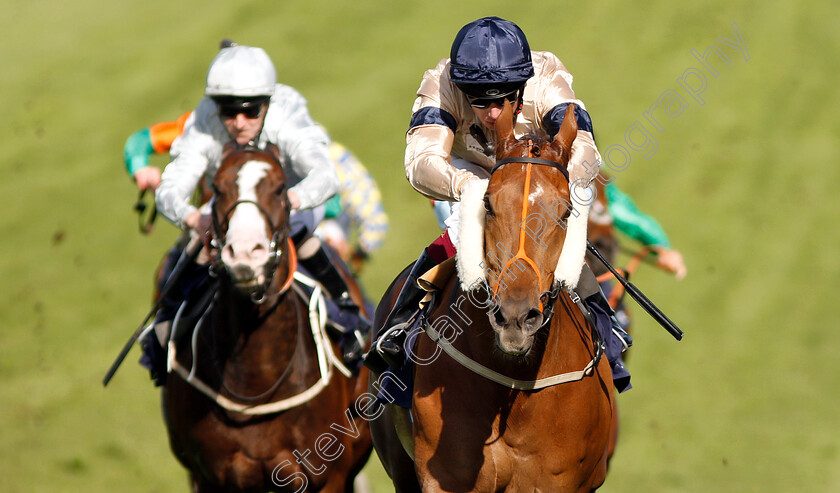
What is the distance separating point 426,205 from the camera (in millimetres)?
13906

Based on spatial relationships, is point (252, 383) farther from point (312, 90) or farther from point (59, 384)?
point (312, 90)

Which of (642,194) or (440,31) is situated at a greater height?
(440,31)

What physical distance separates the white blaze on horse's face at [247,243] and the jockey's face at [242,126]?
891 millimetres

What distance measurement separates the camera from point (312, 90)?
49.0 feet

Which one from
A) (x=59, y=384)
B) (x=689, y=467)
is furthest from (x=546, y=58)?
(x=59, y=384)

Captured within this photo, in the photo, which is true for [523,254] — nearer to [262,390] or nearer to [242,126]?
[262,390]

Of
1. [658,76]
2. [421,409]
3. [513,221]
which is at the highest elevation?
[513,221]

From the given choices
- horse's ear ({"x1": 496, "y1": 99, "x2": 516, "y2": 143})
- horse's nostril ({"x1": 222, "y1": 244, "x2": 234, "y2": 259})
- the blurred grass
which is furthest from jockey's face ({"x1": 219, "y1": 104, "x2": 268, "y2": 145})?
the blurred grass

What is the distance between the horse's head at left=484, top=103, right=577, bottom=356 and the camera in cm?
350

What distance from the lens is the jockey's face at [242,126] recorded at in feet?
19.1

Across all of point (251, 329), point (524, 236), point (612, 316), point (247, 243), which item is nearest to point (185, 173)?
point (251, 329)

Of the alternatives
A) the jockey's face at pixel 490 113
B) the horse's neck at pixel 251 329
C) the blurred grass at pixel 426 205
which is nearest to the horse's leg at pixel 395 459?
the horse's neck at pixel 251 329

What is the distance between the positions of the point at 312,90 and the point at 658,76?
491 centimetres

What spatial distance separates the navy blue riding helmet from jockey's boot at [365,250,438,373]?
94cm
